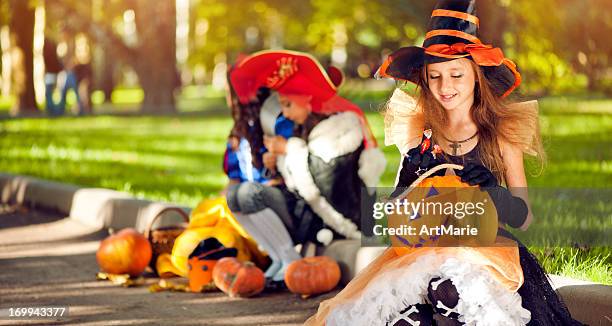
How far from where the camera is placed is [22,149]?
15.1 meters

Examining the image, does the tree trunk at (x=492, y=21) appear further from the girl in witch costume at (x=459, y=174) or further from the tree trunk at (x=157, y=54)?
the girl in witch costume at (x=459, y=174)

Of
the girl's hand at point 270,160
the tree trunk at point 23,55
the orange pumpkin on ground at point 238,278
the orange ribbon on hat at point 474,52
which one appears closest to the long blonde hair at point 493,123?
the orange ribbon on hat at point 474,52

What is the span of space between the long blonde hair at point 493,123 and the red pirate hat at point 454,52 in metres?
0.06

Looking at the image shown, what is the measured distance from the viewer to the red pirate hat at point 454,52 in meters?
4.74

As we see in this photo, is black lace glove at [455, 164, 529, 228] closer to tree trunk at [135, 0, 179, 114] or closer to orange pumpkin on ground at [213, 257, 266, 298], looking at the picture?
orange pumpkin on ground at [213, 257, 266, 298]

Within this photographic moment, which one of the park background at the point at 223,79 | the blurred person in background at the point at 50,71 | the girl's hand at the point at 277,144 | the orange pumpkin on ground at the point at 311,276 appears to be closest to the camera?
the orange pumpkin on ground at the point at 311,276

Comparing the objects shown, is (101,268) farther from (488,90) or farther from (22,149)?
(22,149)

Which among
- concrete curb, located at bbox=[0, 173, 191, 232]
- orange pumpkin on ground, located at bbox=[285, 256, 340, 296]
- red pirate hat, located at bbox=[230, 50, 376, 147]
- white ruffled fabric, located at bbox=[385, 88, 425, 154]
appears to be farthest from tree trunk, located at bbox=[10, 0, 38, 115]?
white ruffled fabric, located at bbox=[385, 88, 425, 154]

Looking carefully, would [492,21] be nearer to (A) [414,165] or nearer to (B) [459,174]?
(A) [414,165]

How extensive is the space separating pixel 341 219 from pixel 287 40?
117ft

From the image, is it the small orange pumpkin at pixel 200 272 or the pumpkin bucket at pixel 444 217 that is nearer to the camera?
the pumpkin bucket at pixel 444 217

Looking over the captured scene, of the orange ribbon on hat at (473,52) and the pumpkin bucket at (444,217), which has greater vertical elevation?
the orange ribbon on hat at (473,52)

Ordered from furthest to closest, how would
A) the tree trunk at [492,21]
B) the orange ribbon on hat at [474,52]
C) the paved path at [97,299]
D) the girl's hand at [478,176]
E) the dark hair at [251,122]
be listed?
the tree trunk at [492,21] → the dark hair at [251,122] → the paved path at [97,299] → the orange ribbon on hat at [474,52] → the girl's hand at [478,176]

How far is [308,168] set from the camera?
698cm
